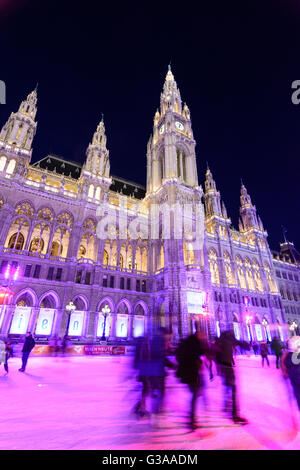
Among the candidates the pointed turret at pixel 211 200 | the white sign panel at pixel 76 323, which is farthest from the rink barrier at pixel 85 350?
the pointed turret at pixel 211 200

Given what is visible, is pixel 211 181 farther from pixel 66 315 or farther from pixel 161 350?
pixel 161 350

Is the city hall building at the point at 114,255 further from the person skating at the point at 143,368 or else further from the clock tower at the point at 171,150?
the person skating at the point at 143,368

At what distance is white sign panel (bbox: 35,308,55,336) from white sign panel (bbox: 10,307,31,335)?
54.3 inches

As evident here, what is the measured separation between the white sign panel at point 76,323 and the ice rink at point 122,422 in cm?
2223

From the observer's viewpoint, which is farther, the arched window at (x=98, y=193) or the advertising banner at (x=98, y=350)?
the arched window at (x=98, y=193)

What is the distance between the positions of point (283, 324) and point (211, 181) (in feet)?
123

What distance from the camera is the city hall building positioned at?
29375 mm

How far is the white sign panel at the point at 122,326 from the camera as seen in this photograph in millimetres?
32719

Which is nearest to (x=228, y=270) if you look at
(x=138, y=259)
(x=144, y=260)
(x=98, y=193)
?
(x=144, y=260)

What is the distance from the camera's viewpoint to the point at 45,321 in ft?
93.2

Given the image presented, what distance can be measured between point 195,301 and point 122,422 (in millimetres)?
30915

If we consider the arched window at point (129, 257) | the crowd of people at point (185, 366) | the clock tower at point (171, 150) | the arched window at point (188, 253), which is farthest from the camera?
the clock tower at point (171, 150)

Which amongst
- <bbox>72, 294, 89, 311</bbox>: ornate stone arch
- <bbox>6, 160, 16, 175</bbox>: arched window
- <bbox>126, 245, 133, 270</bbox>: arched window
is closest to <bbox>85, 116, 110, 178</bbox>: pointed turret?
<bbox>6, 160, 16, 175</bbox>: arched window
